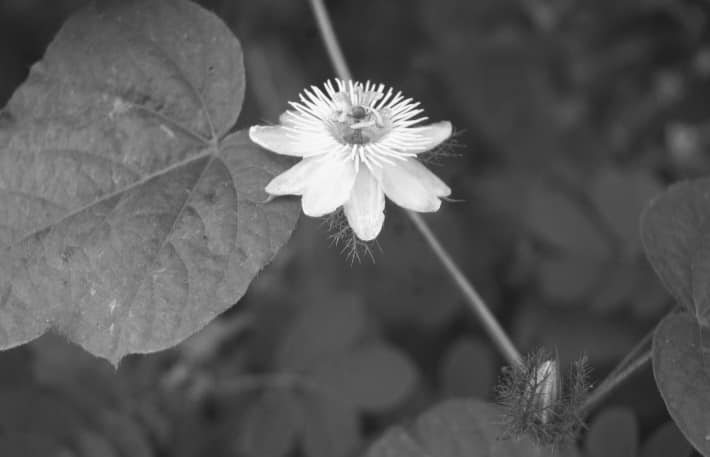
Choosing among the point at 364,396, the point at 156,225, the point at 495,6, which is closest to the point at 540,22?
the point at 495,6

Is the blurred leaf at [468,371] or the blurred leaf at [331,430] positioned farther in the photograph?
the blurred leaf at [468,371]

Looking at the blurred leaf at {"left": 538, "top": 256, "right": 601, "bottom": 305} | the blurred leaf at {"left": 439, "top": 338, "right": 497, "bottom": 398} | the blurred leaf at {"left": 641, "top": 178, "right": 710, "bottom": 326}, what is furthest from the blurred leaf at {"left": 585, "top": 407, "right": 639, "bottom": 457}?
the blurred leaf at {"left": 538, "top": 256, "right": 601, "bottom": 305}

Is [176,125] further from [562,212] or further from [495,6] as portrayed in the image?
[495,6]

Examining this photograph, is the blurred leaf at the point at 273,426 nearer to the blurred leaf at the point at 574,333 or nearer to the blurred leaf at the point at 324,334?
the blurred leaf at the point at 324,334

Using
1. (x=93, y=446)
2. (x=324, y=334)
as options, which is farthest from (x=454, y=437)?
(x=93, y=446)

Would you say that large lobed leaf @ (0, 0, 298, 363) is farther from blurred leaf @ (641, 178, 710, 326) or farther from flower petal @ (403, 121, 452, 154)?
blurred leaf @ (641, 178, 710, 326)

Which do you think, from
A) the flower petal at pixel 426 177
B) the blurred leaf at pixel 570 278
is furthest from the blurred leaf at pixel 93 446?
the blurred leaf at pixel 570 278

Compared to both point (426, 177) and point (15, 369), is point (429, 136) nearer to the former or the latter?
point (426, 177)

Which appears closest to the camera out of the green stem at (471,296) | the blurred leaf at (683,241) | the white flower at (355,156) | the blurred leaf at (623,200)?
the white flower at (355,156)
